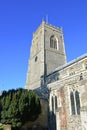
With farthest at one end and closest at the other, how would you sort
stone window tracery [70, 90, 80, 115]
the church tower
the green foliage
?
the church tower → the green foliage → stone window tracery [70, 90, 80, 115]

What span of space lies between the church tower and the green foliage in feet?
47.8

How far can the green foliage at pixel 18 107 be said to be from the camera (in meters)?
20.3

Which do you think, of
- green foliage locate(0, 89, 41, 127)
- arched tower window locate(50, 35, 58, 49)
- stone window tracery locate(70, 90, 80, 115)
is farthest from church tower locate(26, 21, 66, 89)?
stone window tracery locate(70, 90, 80, 115)

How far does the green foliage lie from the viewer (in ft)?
66.5

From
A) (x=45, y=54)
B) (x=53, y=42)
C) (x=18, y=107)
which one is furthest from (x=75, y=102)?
(x=53, y=42)

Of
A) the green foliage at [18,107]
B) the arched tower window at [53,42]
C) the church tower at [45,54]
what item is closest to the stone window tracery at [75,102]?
the green foliage at [18,107]

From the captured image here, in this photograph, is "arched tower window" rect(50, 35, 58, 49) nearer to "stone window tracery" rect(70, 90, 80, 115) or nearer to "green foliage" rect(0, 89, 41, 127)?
"green foliage" rect(0, 89, 41, 127)

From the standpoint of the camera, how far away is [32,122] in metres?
22.7

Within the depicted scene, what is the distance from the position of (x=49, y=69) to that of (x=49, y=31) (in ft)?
39.3

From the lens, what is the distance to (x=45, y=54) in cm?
3988

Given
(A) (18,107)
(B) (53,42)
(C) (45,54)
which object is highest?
(B) (53,42)

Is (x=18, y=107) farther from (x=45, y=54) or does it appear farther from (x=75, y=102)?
(x=45, y=54)

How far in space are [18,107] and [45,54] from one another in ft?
68.9

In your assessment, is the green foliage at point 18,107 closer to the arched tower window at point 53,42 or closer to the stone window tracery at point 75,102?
the stone window tracery at point 75,102
